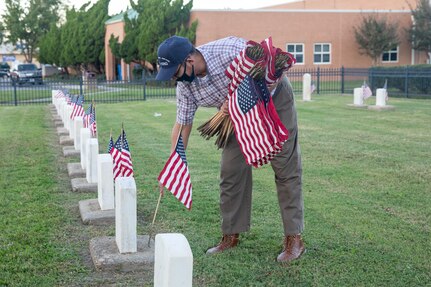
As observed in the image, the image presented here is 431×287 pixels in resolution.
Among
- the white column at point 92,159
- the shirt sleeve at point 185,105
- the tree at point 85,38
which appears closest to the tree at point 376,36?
the tree at point 85,38

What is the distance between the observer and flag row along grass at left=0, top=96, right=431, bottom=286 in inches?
172

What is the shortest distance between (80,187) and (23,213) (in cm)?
112

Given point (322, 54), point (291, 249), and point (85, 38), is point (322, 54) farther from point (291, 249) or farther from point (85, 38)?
point (291, 249)

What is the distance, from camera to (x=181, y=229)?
5.50 m

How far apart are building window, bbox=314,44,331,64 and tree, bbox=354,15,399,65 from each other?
6.75 ft

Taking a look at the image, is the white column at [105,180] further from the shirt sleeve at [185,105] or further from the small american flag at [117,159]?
the shirt sleeve at [185,105]

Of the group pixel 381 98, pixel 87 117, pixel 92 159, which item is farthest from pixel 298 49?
pixel 92 159

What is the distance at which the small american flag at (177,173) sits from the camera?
14.8ft

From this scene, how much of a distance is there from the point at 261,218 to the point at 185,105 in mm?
1669

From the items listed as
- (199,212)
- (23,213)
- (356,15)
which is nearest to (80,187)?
(23,213)

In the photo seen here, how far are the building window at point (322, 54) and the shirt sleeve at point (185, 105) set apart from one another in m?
36.0

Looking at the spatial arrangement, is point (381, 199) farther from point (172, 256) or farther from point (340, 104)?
point (340, 104)

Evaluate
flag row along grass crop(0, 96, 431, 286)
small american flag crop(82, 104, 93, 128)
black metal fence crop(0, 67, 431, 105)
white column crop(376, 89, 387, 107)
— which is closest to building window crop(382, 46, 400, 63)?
black metal fence crop(0, 67, 431, 105)

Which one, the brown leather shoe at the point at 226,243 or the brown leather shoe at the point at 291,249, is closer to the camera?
the brown leather shoe at the point at 291,249
